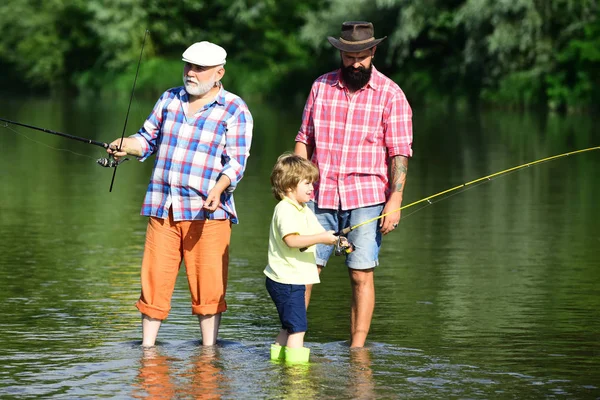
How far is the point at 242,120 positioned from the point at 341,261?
4.04 metres

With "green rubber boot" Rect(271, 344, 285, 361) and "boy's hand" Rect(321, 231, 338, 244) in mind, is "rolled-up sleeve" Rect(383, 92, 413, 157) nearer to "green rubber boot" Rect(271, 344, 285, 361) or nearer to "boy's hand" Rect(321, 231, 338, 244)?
"boy's hand" Rect(321, 231, 338, 244)

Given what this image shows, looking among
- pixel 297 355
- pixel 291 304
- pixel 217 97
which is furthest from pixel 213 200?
pixel 297 355

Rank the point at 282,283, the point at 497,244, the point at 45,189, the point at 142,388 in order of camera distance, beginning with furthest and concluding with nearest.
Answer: the point at 45,189 < the point at 497,244 < the point at 282,283 < the point at 142,388

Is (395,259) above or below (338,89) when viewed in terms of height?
below

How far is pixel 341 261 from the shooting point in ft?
37.8

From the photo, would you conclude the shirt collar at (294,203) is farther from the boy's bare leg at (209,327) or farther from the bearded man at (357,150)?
the boy's bare leg at (209,327)

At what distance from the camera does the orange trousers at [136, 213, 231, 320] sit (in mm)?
7676

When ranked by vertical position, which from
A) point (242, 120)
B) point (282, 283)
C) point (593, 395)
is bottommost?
point (593, 395)

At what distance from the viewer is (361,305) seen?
7879mm

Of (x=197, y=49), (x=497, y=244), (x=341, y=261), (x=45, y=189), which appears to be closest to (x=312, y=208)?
(x=197, y=49)

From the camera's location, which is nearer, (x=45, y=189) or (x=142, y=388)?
(x=142, y=388)

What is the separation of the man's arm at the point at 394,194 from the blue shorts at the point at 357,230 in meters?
0.06

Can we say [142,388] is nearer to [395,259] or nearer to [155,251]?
[155,251]

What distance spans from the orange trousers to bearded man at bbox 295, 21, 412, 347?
51 centimetres
